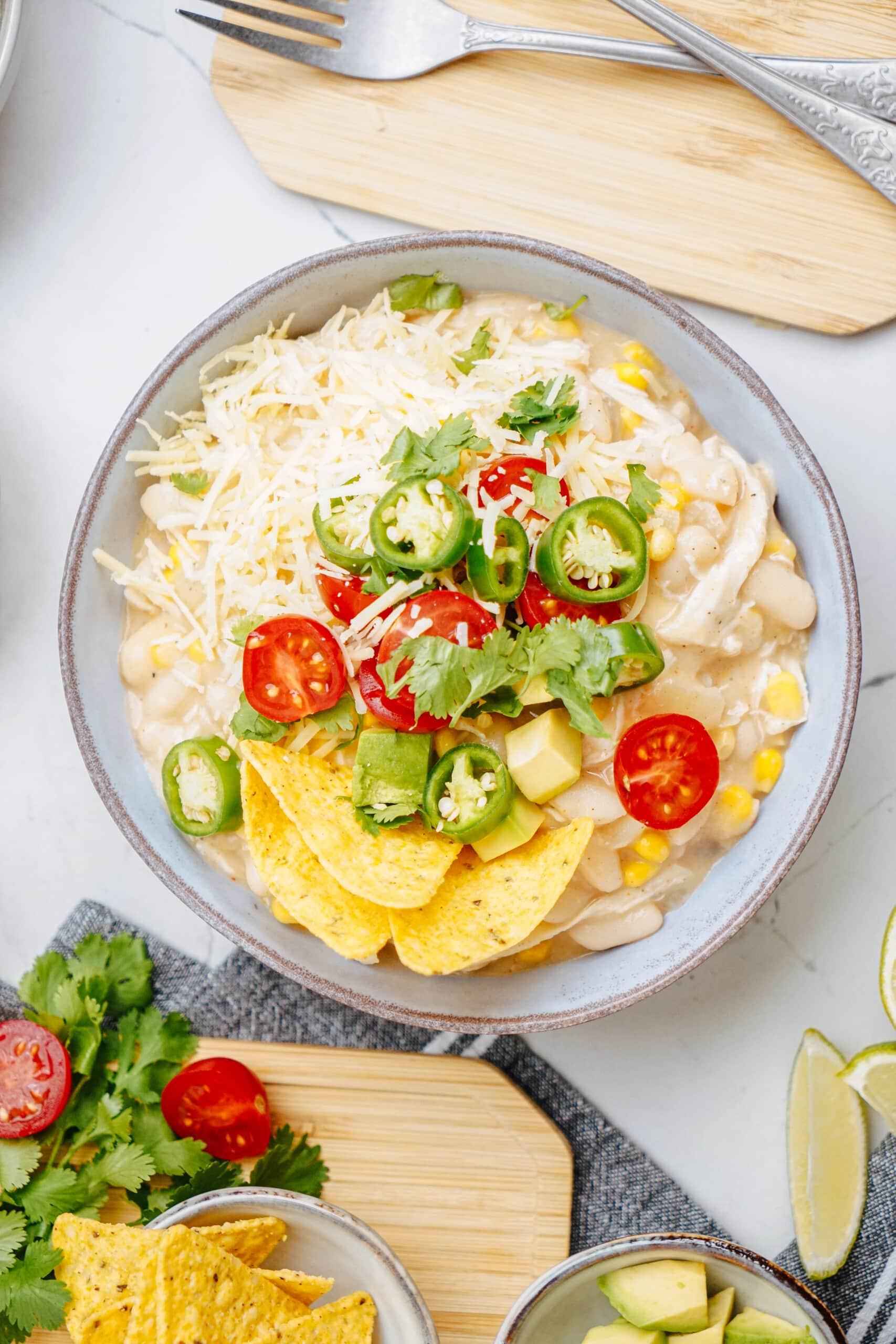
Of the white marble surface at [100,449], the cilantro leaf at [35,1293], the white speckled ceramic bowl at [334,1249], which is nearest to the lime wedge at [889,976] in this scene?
the white marble surface at [100,449]

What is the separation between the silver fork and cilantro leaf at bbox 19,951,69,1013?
257 centimetres

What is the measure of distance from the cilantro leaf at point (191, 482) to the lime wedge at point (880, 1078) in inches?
89.2

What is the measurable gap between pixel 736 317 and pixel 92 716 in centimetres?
204

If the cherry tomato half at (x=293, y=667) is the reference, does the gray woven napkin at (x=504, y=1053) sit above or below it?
below

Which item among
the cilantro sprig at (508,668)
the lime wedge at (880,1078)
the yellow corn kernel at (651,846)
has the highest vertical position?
the cilantro sprig at (508,668)

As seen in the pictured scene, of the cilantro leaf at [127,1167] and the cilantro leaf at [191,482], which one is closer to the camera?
the cilantro leaf at [191,482]

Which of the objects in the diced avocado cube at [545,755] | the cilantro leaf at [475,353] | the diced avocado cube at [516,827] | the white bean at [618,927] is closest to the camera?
the diced avocado cube at [545,755]

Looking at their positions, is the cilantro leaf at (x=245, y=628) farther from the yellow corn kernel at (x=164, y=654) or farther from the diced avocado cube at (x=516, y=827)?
the diced avocado cube at (x=516, y=827)

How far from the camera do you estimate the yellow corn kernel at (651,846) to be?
9.20 feet

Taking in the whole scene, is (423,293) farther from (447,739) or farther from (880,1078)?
(880,1078)

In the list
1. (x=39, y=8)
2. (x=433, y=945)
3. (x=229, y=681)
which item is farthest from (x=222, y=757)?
(x=39, y=8)

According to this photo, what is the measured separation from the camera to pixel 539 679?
2555 mm

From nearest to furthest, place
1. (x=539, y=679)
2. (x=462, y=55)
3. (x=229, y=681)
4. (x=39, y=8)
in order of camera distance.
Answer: (x=539, y=679), (x=229, y=681), (x=462, y=55), (x=39, y=8)

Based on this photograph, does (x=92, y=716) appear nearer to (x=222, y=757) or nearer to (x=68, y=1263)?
(x=222, y=757)
